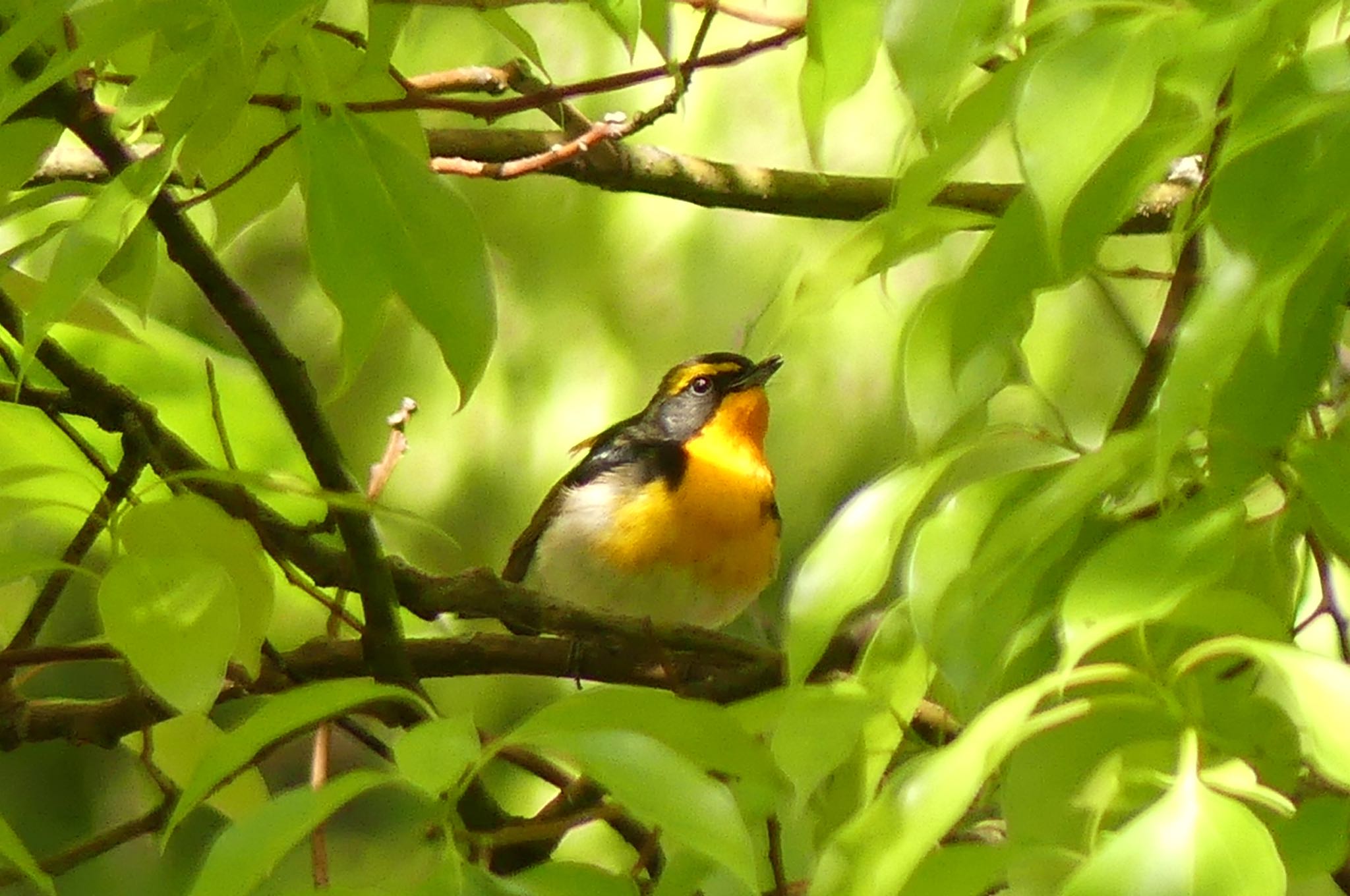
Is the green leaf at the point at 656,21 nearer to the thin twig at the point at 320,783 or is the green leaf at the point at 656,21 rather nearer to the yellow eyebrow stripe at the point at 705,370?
the thin twig at the point at 320,783

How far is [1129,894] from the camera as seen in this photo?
32 cm

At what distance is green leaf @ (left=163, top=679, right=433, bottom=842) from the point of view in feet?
1.30

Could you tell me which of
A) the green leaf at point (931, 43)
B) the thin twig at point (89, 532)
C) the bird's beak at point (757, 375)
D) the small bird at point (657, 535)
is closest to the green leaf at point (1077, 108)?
the green leaf at point (931, 43)

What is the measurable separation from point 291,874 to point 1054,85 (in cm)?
190

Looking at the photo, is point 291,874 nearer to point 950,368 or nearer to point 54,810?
point 54,810

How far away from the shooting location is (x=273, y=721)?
41 centimetres

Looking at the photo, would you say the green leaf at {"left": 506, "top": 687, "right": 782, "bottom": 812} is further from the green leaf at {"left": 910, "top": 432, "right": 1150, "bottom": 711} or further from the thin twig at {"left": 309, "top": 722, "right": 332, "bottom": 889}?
the thin twig at {"left": 309, "top": 722, "right": 332, "bottom": 889}

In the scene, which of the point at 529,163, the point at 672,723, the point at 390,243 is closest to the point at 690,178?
the point at 529,163

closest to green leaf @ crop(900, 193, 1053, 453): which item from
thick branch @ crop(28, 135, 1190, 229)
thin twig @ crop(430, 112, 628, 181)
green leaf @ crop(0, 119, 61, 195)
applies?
green leaf @ crop(0, 119, 61, 195)

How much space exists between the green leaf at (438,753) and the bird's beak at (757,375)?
1426 millimetres

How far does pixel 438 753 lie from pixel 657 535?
130 cm

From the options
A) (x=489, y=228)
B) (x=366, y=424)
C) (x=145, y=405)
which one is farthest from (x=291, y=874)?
(x=145, y=405)

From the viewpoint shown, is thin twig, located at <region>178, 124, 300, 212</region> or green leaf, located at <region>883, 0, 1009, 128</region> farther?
thin twig, located at <region>178, 124, 300, 212</region>

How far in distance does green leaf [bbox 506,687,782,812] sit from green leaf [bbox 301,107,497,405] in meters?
0.13
